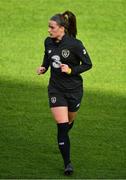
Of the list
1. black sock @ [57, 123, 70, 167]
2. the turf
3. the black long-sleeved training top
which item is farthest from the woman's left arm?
the turf

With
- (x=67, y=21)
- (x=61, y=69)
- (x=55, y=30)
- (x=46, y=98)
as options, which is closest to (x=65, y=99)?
(x=61, y=69)

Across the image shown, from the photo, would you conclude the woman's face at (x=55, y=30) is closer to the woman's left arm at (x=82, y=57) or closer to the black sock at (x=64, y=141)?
the woman's left arm at (x=82, y=57)

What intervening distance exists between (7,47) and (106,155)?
10.5 metres

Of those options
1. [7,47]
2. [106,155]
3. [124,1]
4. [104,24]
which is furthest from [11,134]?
[124,1]

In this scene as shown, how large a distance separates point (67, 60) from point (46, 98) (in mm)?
5779

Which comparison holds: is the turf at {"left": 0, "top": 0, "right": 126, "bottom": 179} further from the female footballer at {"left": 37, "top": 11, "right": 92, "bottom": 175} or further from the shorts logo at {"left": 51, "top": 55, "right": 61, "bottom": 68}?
the shorts logo at {"left": 51, "top": 55, "right": 61, "bottom": 68}

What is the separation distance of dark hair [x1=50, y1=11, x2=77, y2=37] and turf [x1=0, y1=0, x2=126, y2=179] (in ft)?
6.59

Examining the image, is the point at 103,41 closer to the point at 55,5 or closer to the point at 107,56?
the point at 107,56

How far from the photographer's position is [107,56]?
23156mm

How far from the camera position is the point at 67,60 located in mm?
12656

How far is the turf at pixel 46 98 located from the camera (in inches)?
523

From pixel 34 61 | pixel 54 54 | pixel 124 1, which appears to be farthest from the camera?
pixel 124 1

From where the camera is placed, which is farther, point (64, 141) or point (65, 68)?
point (64, 141)

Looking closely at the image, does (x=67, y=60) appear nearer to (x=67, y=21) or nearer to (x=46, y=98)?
(x=67, y=21)
